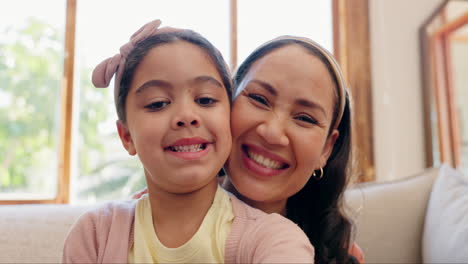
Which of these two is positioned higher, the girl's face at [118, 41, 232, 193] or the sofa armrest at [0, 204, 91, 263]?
the girl's face at [118, 41, 232, 193]

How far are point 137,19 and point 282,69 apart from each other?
8.27 ft

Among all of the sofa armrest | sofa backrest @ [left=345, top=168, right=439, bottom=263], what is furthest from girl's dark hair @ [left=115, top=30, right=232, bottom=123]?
sofa backrest @ [left=345, top=168, right=439, bottom=263]

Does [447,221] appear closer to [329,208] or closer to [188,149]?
[329,208]

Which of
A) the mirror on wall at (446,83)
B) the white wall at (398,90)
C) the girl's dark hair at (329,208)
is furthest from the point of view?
the white wall at (398,90)

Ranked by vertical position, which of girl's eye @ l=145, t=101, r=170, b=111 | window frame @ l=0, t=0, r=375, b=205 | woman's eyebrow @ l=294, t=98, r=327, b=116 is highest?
window frame @ l=0, t=0, r=375, b=205

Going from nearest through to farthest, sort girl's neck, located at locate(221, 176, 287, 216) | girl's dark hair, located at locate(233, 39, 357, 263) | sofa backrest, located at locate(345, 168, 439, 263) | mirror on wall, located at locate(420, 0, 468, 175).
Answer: girl's neck, located at locate(221, 176, 287, 216) < girl's dark hair, located at locate(233, 39, 357, 263) < sofa backrest, located at locate(345, 168, 439, 263) < mirror on wall, located at locate(420, 0, 468, 175)

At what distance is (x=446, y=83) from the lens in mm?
2994

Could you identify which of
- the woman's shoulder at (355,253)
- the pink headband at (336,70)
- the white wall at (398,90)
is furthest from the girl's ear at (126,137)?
the white wall at (398,90)

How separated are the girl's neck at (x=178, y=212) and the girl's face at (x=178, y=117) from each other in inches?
1.2

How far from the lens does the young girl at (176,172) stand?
811 mm

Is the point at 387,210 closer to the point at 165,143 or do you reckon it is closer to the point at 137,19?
the point at 165,143

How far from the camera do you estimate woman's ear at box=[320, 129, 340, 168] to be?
48.5 inches

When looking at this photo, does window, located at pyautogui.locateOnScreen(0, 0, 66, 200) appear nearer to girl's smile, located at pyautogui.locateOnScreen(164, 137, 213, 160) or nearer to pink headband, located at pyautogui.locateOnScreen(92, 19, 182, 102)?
pink headband, located at pyautogui.locateOnScreen(92, 19, 182, 102)

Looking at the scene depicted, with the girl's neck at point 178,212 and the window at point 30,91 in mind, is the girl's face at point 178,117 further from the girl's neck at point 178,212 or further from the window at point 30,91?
the window at point 30,91
